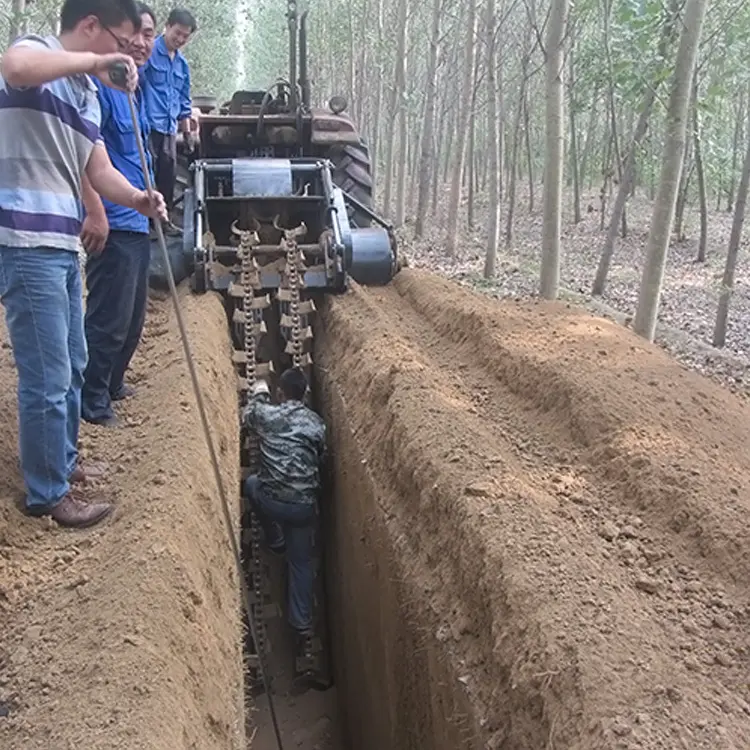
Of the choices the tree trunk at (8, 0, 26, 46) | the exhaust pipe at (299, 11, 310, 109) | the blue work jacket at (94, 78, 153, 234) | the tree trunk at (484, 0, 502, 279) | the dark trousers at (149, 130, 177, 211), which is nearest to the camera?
the blue work jacket at (94, 78, 153, 234)

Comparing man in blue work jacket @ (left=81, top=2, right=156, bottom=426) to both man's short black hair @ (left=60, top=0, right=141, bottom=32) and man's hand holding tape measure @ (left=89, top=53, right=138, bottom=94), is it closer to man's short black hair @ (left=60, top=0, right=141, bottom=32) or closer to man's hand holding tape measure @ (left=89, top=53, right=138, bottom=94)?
man's short black hair @ (left=60, top=0, right=141, bottom=32)

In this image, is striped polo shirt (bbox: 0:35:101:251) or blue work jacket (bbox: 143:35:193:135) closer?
striped polo shirt (bbox: 0:35:101:251)

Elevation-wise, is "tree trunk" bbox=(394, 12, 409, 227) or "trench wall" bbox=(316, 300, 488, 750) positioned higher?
"tree trunk" bbox=(394, 12, 409, 227)

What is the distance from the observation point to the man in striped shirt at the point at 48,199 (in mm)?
3014

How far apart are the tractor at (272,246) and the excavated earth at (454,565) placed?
0.83 meters

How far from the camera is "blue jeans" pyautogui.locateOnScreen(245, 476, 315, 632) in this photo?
263 inches

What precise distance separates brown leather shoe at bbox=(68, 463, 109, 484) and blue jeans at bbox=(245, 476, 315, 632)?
2649mm

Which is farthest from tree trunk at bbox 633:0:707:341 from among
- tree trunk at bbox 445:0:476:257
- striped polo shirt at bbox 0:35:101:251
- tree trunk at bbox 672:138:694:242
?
tree trunk at bbox 672:138:694:242

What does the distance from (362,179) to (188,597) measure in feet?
22.7

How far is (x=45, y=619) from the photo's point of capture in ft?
9.58

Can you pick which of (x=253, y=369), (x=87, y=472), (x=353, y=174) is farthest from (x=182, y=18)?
(x=87, y=472)

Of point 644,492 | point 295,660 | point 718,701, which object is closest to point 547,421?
point 644,492

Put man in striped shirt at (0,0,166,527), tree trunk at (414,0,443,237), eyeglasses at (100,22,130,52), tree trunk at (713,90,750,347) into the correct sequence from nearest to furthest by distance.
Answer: man in striped shirt at (0,0,166,527) < eyeglasses at (100,22,130,52) < tree trunk at (713,90,750,347) < tree trunk at (414,0,443,237)

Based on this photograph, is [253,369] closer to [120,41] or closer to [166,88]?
[166,88]
